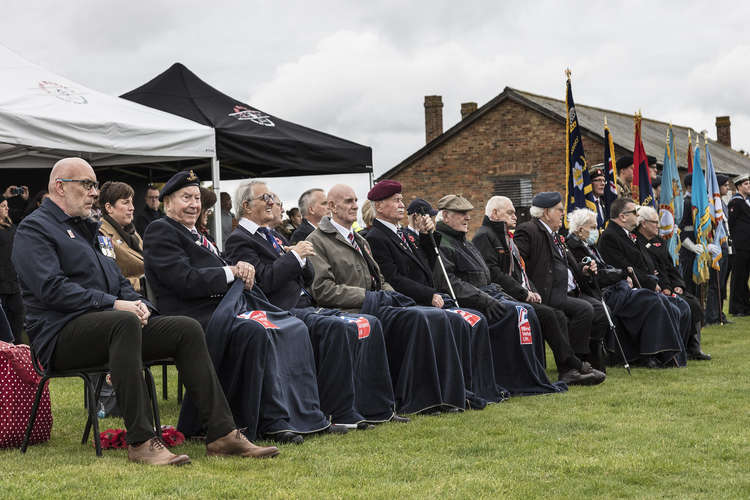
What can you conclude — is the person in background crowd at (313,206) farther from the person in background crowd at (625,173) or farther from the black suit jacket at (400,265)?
the person in background crowd at (625,173)

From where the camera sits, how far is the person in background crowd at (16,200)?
30.2 ft

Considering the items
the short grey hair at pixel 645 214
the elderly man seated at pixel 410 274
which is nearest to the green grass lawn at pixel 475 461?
the elderly man seated at pixel 410 274

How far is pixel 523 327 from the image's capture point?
7.67 meters

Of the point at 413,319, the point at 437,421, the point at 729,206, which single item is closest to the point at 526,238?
the point at 413,319

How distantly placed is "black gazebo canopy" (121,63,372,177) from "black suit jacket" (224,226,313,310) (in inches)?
166

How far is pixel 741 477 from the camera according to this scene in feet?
14.3

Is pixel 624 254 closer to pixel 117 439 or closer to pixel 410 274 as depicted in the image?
pixel 410 274

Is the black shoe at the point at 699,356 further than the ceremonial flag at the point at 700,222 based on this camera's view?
No

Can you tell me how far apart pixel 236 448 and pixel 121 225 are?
280 cm

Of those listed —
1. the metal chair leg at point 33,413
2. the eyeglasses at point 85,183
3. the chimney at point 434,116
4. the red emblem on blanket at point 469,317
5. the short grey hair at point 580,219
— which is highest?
the chimney at point 434,116

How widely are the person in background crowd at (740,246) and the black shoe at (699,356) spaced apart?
511cm

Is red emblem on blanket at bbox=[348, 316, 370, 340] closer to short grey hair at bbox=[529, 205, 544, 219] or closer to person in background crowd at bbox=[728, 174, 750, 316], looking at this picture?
short grey hair at bbox=[529, 205, 544, 219]

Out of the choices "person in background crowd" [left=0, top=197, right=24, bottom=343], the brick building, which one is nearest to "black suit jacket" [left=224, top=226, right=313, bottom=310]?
"person in background crowd" [left=0, top=197, right=24, bottom=343]

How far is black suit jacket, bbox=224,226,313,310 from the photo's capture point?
598cm
